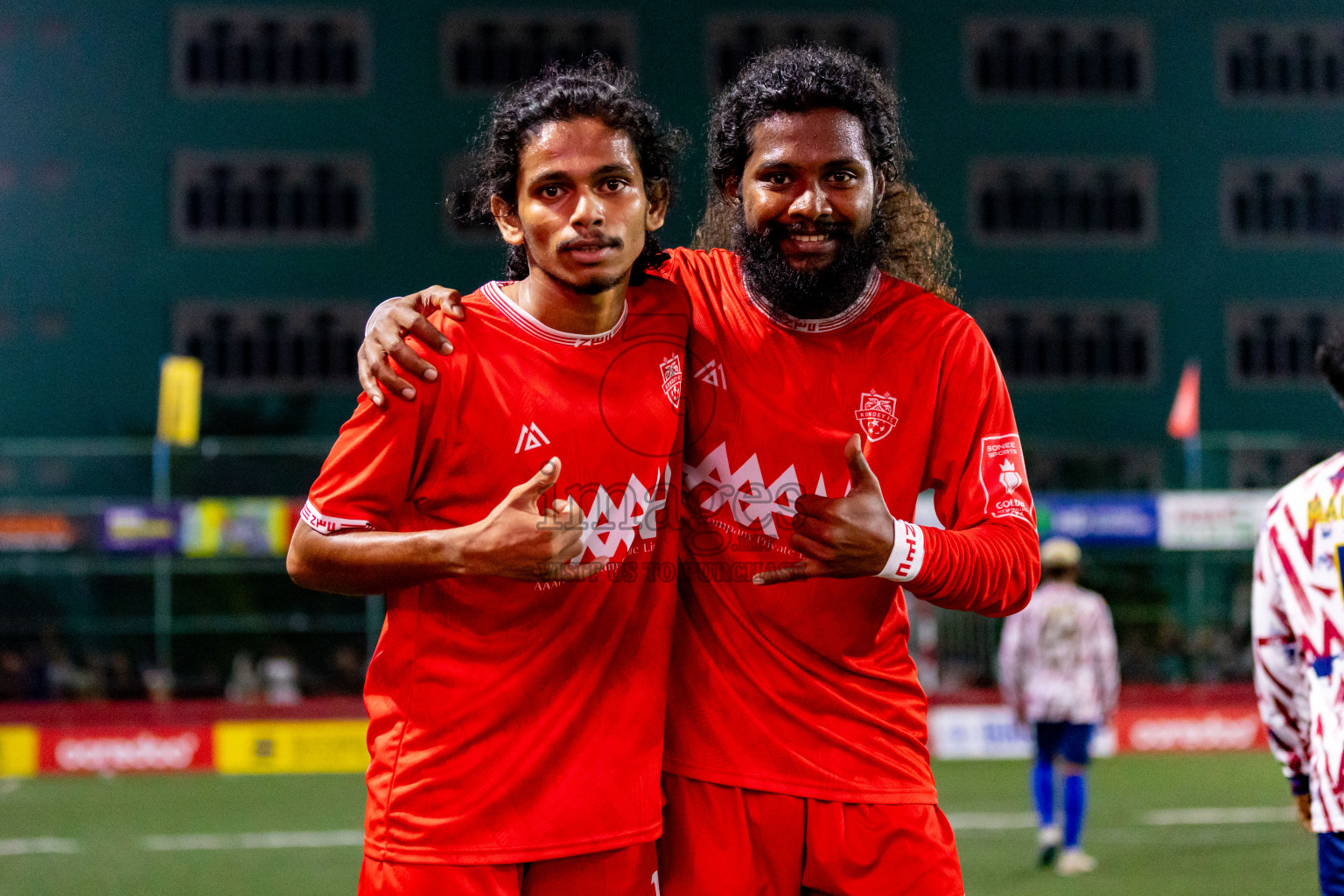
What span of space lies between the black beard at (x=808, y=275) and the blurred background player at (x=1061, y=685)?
622cm

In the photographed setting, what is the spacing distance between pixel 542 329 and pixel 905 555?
910 millimetres

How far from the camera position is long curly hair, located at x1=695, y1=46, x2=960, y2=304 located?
133 inches

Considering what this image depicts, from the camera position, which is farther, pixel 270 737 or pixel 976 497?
pixel 270 737

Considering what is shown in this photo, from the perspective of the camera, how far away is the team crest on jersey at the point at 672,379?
127 inches

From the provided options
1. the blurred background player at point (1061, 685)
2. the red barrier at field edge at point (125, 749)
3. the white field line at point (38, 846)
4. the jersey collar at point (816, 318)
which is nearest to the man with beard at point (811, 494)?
the jersey collar at point (816, 318)

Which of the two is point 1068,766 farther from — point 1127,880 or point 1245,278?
point 1245,278

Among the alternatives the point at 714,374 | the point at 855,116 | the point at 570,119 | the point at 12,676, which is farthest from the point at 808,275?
the point at 12,676

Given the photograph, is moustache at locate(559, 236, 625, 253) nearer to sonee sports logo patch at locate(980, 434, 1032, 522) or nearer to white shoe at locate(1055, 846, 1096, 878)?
sonee sports logo patch at locate(980, 434, 1032, 522)

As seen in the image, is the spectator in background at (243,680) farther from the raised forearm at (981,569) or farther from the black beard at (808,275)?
the raised forearm at (981,569)

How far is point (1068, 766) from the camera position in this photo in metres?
9.37

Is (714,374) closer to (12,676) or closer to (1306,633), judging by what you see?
(1306,633)

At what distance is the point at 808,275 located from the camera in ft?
10.8

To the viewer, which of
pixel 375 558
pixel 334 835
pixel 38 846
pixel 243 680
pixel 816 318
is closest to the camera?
pixel 375 558

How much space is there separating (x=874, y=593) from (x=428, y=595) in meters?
0.99
